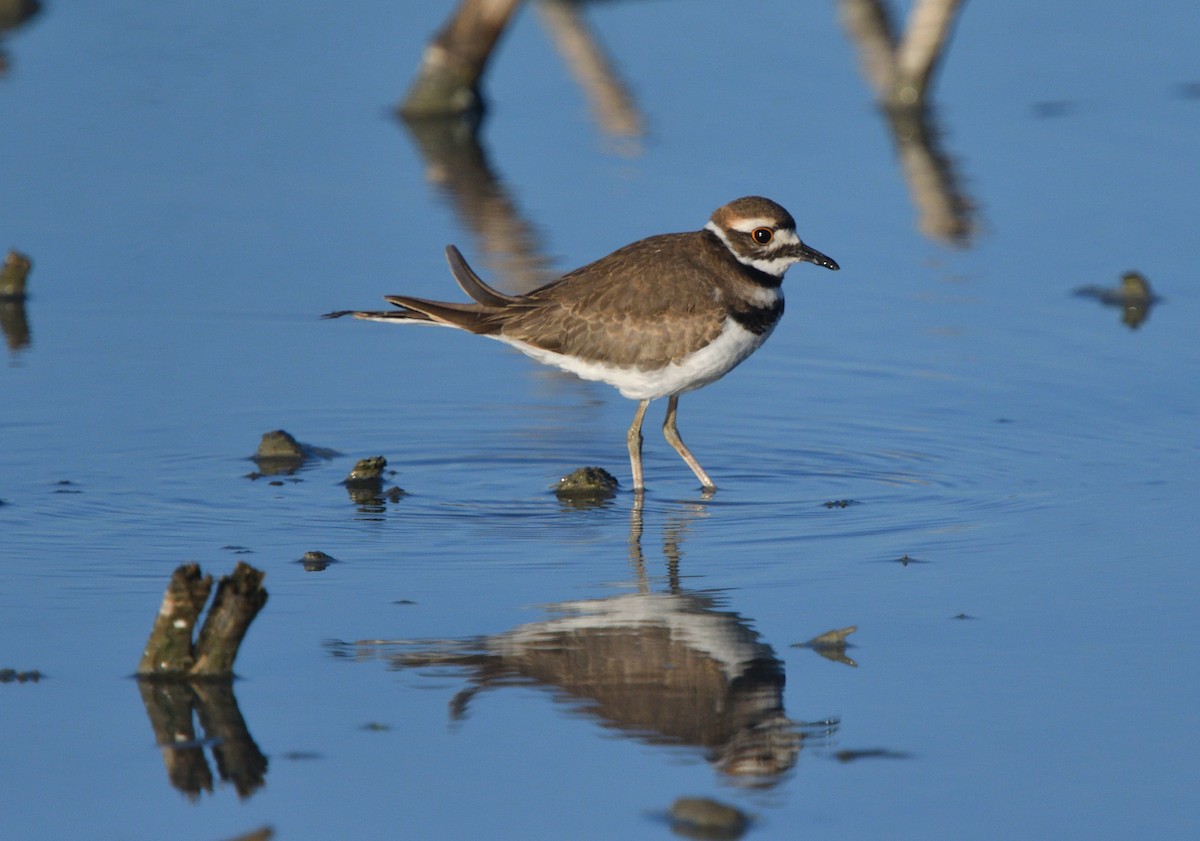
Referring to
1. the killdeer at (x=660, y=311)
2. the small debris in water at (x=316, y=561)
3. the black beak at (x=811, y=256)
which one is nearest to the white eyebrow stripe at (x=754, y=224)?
the killdeer at (x=660, y=311)

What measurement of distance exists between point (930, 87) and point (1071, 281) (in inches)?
213

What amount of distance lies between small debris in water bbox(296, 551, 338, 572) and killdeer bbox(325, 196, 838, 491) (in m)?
1.93

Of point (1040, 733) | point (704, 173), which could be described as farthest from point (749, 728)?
point (704, 173)

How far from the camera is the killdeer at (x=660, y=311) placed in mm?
9188

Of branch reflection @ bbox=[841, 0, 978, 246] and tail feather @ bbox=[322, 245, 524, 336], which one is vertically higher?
branch reflection @ bbox=[841, 0, 978, 246]

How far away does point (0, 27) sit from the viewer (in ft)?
66.3

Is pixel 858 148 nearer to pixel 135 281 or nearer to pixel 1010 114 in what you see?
pixel 1010 114

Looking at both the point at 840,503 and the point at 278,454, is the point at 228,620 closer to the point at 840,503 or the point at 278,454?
the point at 278,454

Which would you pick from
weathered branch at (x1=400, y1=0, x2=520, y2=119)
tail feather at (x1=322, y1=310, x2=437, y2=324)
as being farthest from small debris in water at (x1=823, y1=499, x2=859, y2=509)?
weathered branch at (x1=400, y1=0, x2=520, y2=119)

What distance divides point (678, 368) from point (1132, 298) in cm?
443

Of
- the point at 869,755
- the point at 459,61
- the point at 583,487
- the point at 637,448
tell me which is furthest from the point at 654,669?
the point at 459,61

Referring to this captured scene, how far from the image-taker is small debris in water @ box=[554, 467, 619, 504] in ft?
30.1

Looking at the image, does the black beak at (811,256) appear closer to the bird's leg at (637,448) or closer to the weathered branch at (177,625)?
the bird's leg at (637,448)

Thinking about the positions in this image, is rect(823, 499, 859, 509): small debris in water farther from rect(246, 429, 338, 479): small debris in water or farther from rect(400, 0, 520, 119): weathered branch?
rect(400, 0, 520, 119): weathered branch
